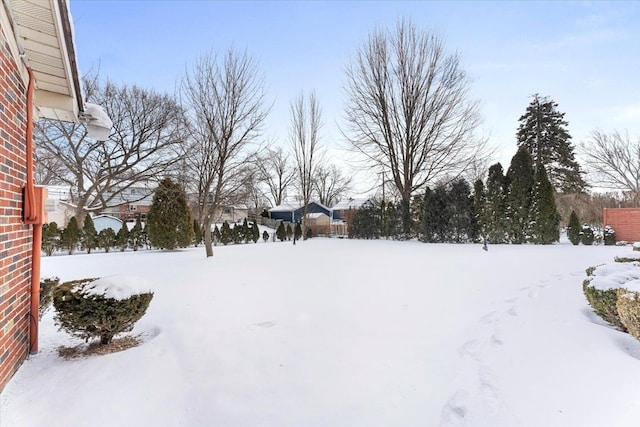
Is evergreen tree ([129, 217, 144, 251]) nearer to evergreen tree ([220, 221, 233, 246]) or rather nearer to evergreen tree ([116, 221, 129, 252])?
evergreen tree ([116, 221, 129, 252])

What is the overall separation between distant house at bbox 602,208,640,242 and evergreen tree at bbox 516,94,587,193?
12.2 meters

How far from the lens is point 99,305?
9.39ft

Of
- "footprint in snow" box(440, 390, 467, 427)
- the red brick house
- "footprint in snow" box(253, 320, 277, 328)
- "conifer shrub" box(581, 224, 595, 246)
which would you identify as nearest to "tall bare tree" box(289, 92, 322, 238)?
"conifer shrub" box(581, 224, 595, 246)

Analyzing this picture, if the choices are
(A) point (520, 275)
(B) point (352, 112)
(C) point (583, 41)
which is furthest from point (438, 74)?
(A) point (520, 275)

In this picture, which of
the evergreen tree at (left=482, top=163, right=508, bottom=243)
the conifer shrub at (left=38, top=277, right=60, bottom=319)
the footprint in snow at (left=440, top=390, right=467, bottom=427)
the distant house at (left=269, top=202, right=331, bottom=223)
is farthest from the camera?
the distant house at (left=269, top=202, right=331, bottom=223)

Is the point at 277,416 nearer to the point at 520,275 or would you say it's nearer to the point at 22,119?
the point at 22,119

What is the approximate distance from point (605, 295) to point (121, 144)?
1762 cm

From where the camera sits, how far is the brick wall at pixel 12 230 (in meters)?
2.27

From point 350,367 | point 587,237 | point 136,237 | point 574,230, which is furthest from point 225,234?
point 350,367

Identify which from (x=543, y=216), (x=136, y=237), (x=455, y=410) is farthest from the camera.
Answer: (x=136, y=237)

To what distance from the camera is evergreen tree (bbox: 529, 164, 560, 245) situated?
12.0 metres

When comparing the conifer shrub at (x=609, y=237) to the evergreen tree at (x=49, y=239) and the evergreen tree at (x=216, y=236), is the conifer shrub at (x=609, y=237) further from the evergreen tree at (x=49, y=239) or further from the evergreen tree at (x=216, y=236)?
the evergreen tree at (x=49, y=239)

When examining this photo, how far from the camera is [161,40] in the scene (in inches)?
344

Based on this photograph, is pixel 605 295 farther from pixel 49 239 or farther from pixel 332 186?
pixel 332 186
